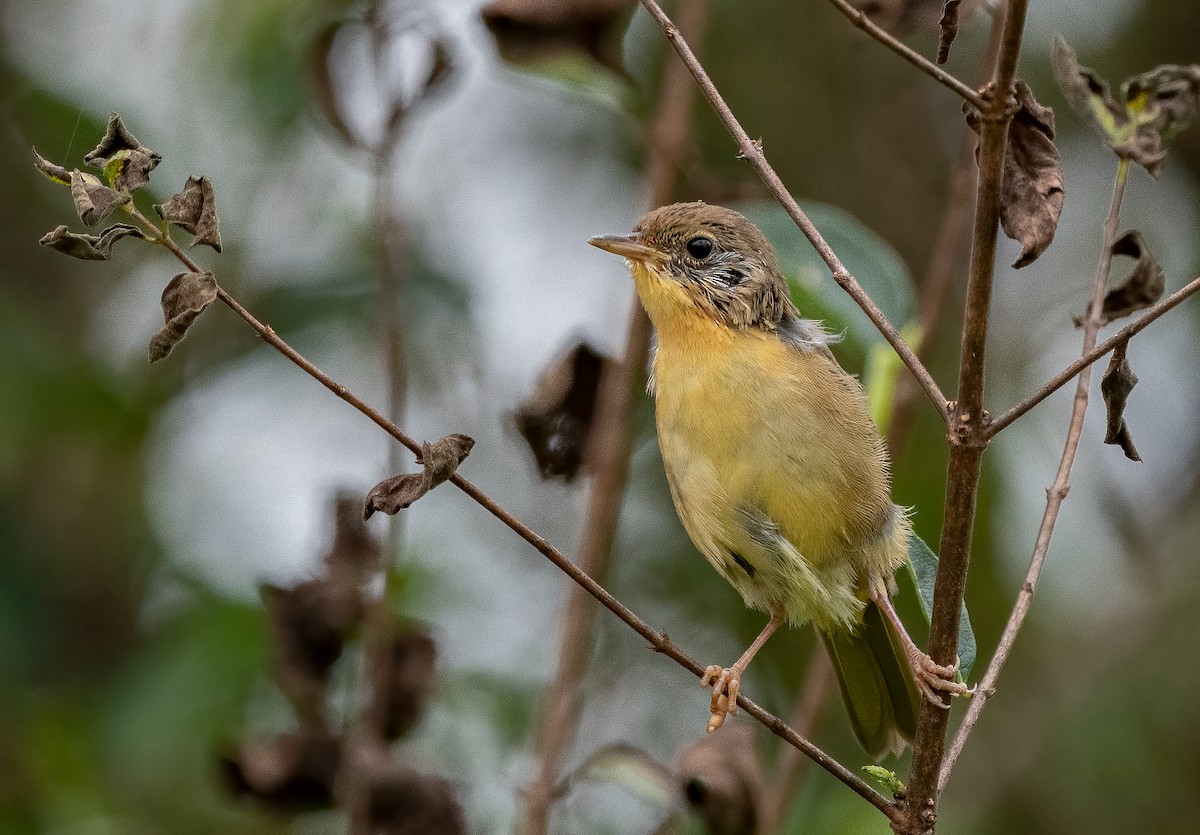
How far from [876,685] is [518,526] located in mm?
1790

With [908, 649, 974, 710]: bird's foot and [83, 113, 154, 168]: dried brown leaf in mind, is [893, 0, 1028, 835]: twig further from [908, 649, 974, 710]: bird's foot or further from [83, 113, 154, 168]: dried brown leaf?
[83, 113, 154, 168]: dried brown leaf

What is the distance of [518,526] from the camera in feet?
8.38

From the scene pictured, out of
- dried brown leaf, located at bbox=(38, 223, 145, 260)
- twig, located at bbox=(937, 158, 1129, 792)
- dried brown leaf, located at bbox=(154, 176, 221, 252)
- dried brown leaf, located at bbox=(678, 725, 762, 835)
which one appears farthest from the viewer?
dried brown leaf, located at bbox=(678, 725, 762, 835)

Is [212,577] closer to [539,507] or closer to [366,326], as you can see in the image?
[366,326]

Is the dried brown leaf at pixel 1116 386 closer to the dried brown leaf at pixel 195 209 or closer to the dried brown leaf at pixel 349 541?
the dried brown leaf at pixel 195 209

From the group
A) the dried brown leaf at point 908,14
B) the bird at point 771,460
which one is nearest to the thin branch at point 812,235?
the bird at point 771,460

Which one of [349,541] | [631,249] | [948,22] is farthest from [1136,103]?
[349,541]

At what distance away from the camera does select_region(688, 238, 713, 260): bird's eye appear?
4148 mm

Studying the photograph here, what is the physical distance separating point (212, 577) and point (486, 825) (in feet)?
4.81

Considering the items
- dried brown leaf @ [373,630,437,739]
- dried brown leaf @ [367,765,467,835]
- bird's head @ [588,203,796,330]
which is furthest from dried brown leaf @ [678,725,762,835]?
bird's head @ [588,203,796,330]

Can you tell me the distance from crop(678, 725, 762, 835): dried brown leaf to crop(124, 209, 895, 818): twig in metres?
0.63

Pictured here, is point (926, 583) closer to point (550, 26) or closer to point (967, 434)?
point (967, 434)

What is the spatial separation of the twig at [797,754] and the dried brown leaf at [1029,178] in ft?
6.25

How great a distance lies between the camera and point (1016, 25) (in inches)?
82.6
